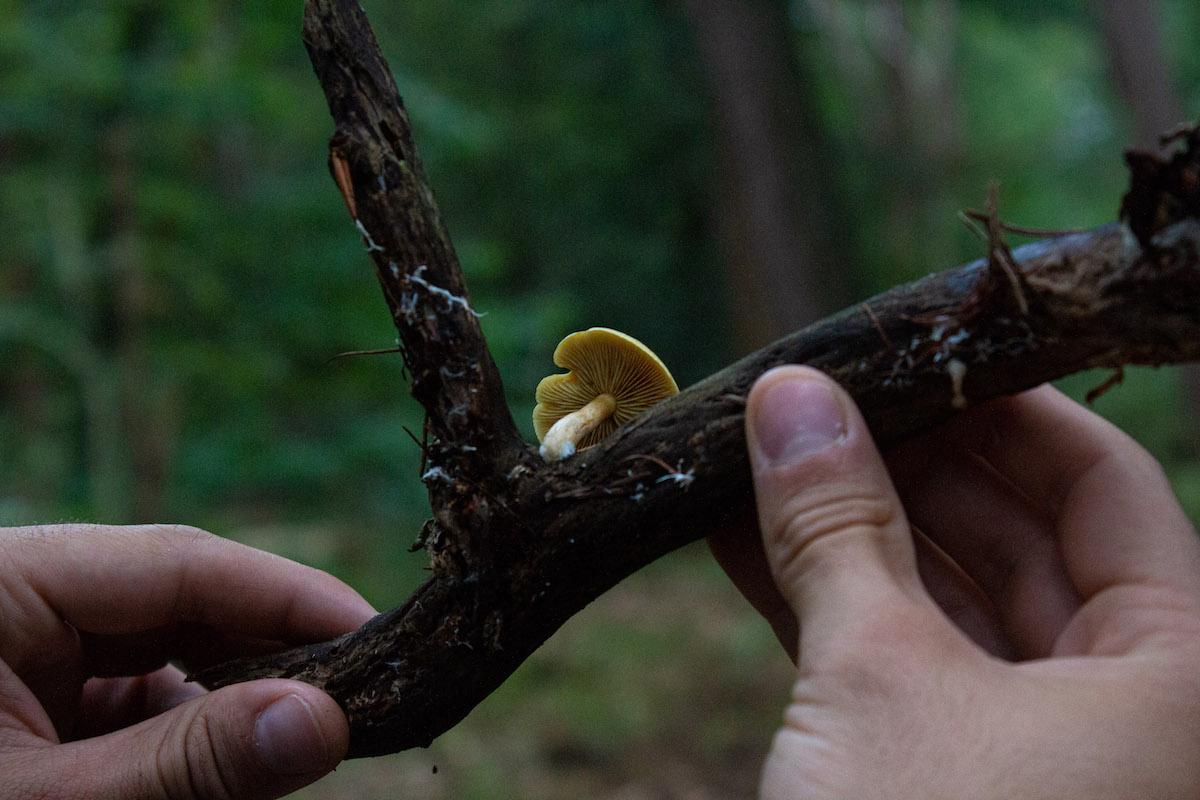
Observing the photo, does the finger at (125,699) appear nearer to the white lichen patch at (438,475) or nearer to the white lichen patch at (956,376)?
the white lichen patch at (438,475)

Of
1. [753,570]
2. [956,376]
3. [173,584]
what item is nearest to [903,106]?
[753,570]

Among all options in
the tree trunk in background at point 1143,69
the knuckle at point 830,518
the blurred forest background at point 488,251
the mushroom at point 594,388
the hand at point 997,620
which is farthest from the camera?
the tree trunk in background at point 1143,69

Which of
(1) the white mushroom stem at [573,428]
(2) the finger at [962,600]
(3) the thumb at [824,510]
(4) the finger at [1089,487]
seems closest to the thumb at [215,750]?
(1) the white mushroom stem at [573,428]

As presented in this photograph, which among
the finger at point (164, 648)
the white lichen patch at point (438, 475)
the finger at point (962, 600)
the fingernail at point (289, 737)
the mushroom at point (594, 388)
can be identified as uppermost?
the mushroom at point (594, 388)

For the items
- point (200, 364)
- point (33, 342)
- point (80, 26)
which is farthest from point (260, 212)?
point (33, 342)

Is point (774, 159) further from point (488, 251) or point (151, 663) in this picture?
point (151, 663)

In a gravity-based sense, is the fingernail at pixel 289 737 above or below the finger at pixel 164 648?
below

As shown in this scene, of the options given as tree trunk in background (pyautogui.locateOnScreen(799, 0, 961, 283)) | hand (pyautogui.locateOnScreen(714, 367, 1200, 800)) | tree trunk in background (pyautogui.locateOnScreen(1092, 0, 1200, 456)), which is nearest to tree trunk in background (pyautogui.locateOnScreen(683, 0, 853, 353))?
tree trunk in background (pyautogui.locateOnScreen(799, 0, 961, 283))

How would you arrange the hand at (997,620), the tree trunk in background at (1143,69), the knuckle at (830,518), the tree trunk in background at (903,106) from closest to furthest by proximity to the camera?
1. the hand at (997,620)
2. the knuckle at (830,518)
3. the tree trunk in background at (1143,69)
4. the tree trunk in background at (903,106)
